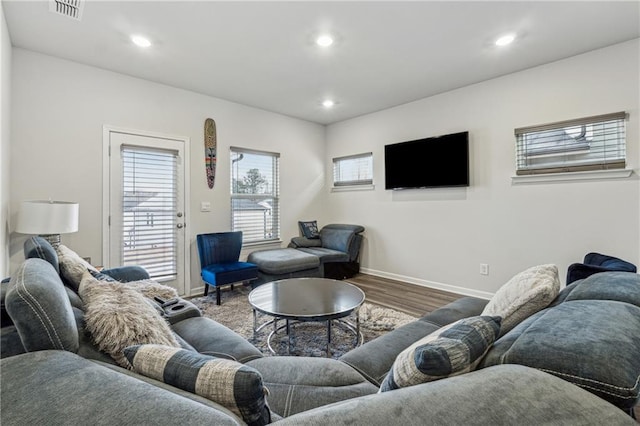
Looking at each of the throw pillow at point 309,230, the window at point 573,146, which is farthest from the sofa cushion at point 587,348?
the throw pillow at point 309,230

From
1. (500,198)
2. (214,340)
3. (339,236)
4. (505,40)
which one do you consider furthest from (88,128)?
(500,198)

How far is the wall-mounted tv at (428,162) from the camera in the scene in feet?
12.5

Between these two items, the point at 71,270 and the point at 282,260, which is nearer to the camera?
the point at 71,270

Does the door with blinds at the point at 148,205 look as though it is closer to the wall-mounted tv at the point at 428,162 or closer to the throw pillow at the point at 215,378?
the wall-mounted tv at the point at 428,162

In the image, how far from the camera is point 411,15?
7.74ft

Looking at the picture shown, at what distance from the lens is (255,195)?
15.2 ft

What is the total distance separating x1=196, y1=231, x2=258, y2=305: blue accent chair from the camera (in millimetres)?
3512

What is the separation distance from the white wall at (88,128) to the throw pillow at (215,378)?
3.17 metres

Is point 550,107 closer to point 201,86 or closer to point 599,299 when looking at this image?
point 599,299

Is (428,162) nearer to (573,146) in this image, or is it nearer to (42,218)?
(573,146)

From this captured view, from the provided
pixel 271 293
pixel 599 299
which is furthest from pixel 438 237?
pixel 599 299

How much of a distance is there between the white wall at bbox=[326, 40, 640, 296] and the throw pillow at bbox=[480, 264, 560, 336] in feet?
7.56

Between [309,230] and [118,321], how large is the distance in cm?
411

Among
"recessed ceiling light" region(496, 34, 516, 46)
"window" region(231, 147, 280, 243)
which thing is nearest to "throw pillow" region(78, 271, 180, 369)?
"window" region(231, 147, 280, 243)
